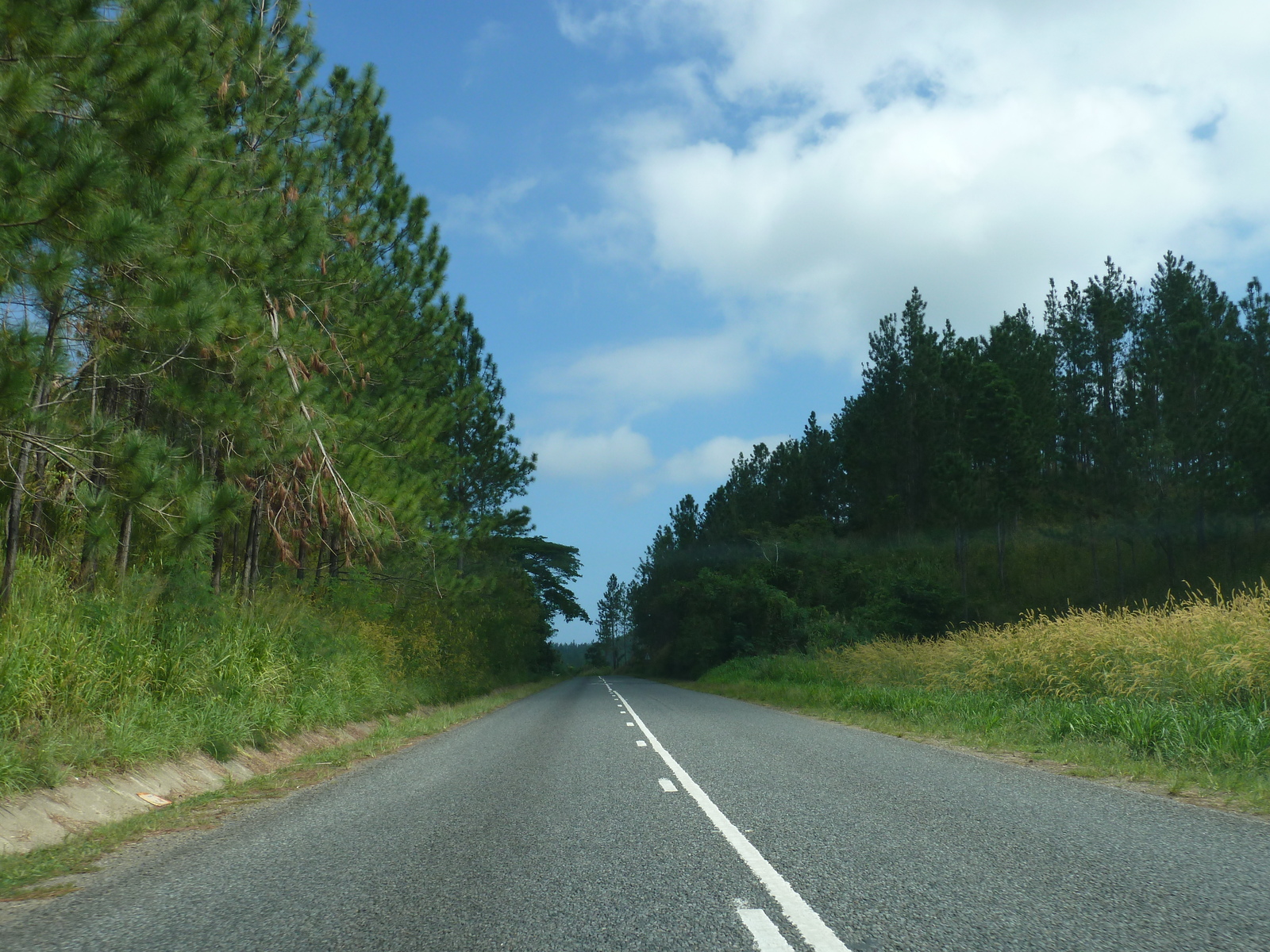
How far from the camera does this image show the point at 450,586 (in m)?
22.3

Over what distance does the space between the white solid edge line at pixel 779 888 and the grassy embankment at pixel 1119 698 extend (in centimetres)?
405

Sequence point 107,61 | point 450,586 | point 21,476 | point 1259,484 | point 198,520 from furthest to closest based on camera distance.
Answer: point 1259,484 → point 450,586 → point 198,520 → point 21,476 → point 107,61

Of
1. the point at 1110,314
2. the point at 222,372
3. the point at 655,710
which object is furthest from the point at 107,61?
the point at 1110,314

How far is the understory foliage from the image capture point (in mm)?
6520

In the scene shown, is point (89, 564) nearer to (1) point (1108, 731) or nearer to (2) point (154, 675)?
(2) point (154, 675)

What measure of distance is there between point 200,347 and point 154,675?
165 inches

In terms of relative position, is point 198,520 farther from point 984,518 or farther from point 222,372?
point 984,518

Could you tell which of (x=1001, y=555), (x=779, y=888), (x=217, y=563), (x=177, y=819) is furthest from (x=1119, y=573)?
(x=177, y=819)

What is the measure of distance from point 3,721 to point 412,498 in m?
10.1

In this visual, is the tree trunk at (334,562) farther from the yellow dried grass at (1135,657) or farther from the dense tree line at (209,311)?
the yellow dried grass at (1135,657)

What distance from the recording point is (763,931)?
3.75 meters

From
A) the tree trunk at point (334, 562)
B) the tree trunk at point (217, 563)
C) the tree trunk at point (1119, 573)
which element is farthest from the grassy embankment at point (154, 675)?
the tree trunk at point (1119, 573)

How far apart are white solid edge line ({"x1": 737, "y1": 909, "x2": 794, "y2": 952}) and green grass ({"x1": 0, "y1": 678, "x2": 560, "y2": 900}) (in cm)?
363

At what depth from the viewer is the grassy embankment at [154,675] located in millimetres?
7133
